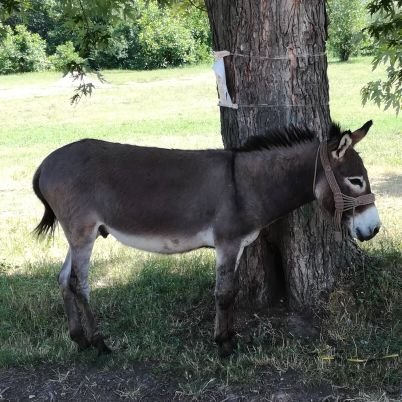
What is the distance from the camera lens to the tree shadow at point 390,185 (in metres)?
9.50

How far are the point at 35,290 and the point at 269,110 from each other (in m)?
2.86

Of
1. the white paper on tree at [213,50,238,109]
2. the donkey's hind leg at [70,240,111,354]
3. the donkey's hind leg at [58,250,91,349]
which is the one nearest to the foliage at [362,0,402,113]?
the white paper on tree at [213,50,238,109]

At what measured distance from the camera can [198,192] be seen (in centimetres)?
391

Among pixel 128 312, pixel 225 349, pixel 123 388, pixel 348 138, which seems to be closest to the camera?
pixel 348 138

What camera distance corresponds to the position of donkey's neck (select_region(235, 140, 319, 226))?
12.6ft

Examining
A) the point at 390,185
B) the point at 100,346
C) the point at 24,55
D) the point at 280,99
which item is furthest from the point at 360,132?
the point at 24,55

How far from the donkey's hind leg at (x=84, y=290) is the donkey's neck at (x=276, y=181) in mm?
1202

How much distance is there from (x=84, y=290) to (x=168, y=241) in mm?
752

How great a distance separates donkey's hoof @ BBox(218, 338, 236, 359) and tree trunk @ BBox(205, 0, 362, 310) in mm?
618

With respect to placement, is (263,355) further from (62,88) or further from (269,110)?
(62,88)

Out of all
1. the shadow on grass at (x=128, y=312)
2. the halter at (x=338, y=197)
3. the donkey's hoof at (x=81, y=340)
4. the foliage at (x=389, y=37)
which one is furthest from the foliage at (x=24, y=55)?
the halter at (x=338, y=197)

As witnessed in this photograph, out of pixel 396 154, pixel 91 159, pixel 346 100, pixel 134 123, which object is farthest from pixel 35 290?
pixel 346 100

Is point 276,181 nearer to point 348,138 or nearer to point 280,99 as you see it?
point 348,138

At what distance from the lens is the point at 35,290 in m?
5.39
